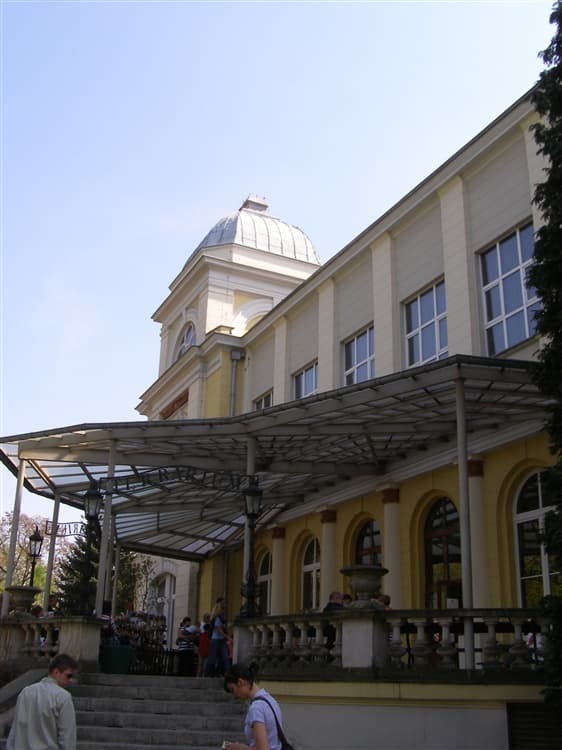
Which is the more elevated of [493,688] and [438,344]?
[438,344]

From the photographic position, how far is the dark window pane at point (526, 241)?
16016 millimetres

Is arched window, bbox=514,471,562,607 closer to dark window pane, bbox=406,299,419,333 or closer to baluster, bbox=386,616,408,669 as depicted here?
baluster, bbox=386,616,408,669

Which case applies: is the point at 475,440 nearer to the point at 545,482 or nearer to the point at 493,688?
the point at 545,482

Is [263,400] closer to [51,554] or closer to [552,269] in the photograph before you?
[51,554]

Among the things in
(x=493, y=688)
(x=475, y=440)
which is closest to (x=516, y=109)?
(x=475, y=440)

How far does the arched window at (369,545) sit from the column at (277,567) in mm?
3725

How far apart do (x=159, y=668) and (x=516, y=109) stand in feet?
43.3

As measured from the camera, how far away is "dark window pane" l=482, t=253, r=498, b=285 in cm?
1706

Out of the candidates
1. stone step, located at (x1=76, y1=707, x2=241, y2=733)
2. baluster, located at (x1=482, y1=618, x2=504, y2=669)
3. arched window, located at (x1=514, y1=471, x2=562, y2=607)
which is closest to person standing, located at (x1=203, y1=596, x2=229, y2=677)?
stone step, located at (x1=76, y1=707, x2=241, y2=733)

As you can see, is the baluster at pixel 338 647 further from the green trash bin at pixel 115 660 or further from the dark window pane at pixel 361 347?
the dark window pane at pixel 361 347

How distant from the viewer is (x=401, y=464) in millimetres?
18625

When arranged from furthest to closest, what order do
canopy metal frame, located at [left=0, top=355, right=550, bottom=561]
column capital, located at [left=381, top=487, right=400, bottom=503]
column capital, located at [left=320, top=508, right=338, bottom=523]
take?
column capital, located at [left=320, top=508, right=338, bottom=523] < column capital, located at [left=381, top=487, right=400, bottom=503] < canopy metal frame, located at [left=0, top=355, right=550, bottom=561]

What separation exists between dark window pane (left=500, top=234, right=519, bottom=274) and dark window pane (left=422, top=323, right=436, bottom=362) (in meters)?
2.41

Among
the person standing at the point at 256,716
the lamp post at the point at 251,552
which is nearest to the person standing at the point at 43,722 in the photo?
the person standing at the point at 256,716
